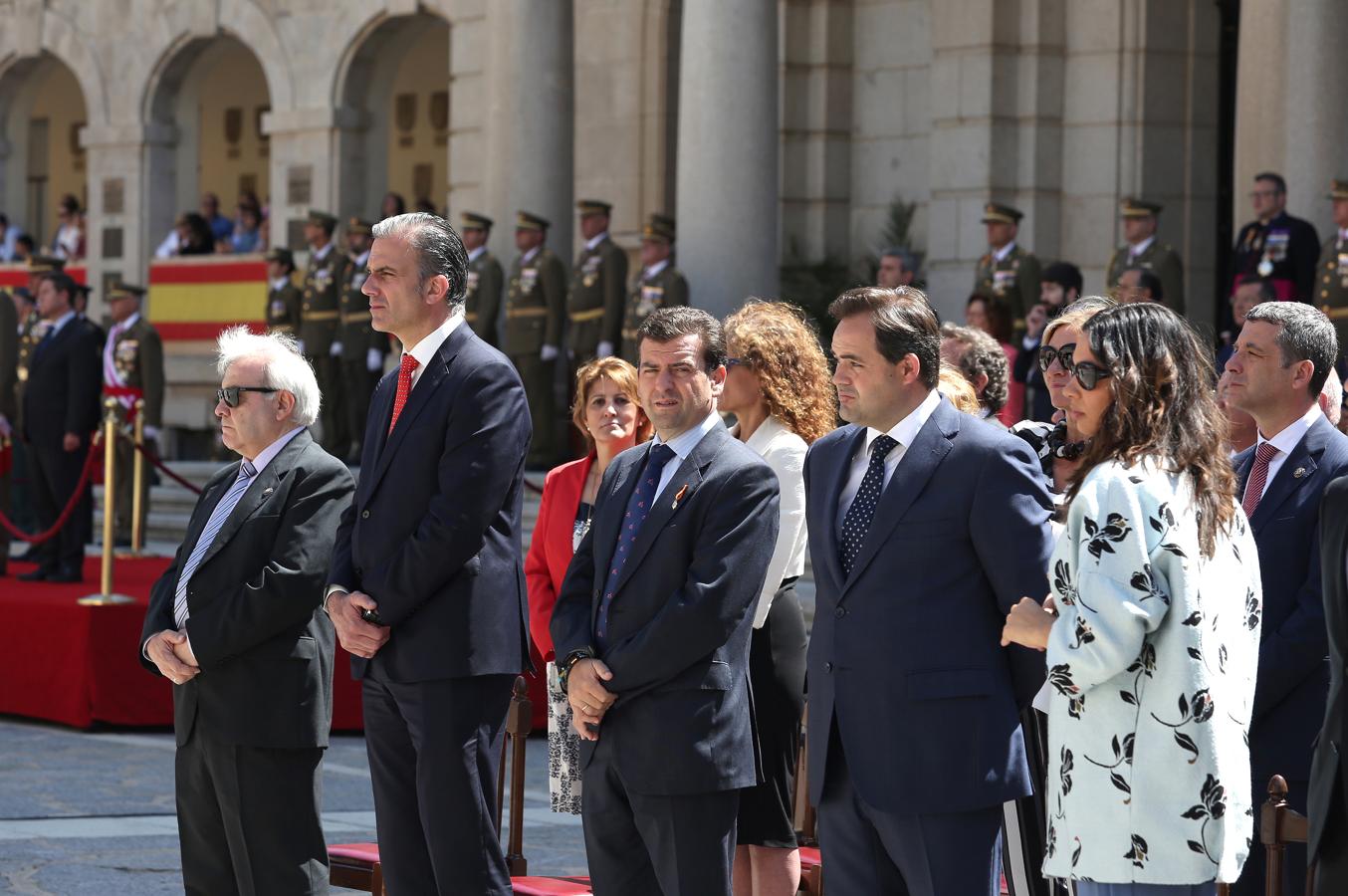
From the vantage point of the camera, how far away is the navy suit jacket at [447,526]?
5.34 metres

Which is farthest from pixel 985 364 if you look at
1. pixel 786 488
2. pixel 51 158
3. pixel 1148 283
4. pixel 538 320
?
pixel 51 158

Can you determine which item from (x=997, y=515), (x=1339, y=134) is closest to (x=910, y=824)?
(x=997, y=515)

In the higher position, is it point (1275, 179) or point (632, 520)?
point (1275, 179)

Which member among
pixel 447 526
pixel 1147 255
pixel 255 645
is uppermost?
pixel 1147 255

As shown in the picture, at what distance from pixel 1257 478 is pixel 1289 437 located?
13cm

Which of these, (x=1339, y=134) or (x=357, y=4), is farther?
(x=357, y=4)

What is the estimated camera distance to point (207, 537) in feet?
19.3

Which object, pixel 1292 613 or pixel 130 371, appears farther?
pixel 130 371

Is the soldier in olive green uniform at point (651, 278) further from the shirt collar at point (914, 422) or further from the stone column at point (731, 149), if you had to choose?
the shirt collar at point (914, 422)

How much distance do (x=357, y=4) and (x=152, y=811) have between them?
1372 centimetres

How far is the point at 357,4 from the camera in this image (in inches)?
833

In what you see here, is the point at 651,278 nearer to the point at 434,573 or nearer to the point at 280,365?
the point at 280,365

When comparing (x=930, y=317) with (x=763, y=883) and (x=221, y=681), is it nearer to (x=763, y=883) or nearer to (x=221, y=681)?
(x=763, y=883)

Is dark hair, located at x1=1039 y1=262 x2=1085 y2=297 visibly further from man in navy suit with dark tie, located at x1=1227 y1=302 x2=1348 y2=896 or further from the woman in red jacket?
man in navy suit with dark tie, located at x1=1227 y1=302 x2=1348 y2=896
